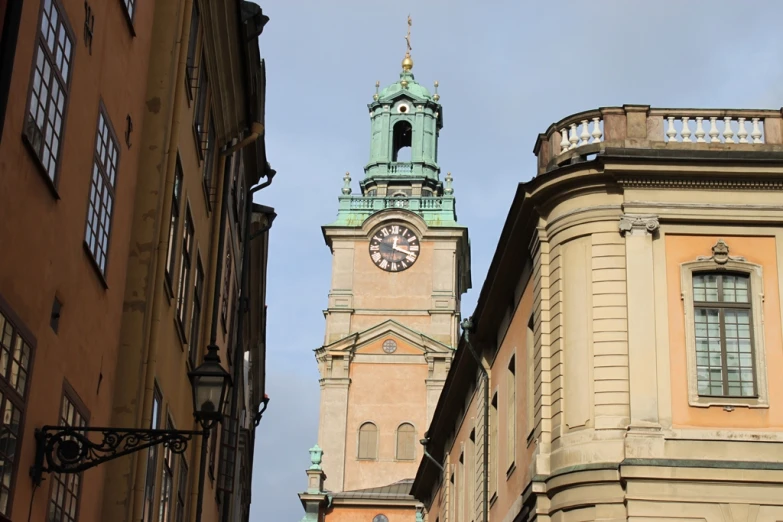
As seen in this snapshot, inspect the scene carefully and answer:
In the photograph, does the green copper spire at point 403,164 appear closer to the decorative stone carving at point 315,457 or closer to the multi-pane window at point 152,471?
the decorative stone carving at point 315,457

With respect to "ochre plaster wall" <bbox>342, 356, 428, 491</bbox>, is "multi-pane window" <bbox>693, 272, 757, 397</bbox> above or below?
below

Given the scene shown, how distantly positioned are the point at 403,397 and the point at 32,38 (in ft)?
171

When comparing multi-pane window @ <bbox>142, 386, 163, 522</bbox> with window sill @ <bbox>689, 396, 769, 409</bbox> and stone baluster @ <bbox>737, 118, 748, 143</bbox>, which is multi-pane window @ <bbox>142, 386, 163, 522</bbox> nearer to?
window sill @ <bbox>689, 396, 769, 409</bbox>

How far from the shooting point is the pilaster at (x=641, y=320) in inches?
727

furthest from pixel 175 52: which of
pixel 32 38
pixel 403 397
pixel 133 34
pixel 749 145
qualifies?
pixel 403 397

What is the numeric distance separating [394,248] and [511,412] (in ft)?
127

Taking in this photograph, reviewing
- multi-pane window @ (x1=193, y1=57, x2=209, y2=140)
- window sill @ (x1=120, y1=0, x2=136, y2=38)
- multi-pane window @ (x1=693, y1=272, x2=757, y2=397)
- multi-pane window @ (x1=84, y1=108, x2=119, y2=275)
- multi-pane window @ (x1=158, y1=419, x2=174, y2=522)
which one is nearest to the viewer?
multi-pane window @ (x1=84, y1=108, x2=119, y2=275)

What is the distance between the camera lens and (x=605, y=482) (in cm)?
1814

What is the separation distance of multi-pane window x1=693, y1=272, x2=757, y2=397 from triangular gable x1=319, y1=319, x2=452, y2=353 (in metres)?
41.2

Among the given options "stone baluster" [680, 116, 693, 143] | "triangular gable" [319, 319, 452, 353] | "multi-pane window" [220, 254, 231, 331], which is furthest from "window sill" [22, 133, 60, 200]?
"triangular gable" [319, 319, 452, 353]

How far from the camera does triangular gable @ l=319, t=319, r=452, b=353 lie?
197 ft

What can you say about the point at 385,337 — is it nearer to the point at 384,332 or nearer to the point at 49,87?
the point at 384,332

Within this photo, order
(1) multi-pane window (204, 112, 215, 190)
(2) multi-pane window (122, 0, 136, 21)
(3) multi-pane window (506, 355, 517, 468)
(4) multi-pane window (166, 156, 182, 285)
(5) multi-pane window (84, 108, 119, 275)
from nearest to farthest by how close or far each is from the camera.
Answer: (5) multi-pane window (84, 108, 119, 275) < (2) multi-pane window (122, 0, 136, 21) < (4) multi-pane window (166, 156, 182, 285) < (1) multi-pane window (204, 112, 215, 190) < (3) multi-pane window (506, 355, 517, 468)

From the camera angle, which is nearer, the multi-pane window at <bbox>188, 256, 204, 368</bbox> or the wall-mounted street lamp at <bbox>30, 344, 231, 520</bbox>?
the wall-mounted street lamp at <bbox>30, 344, 231, 520</bbox>
